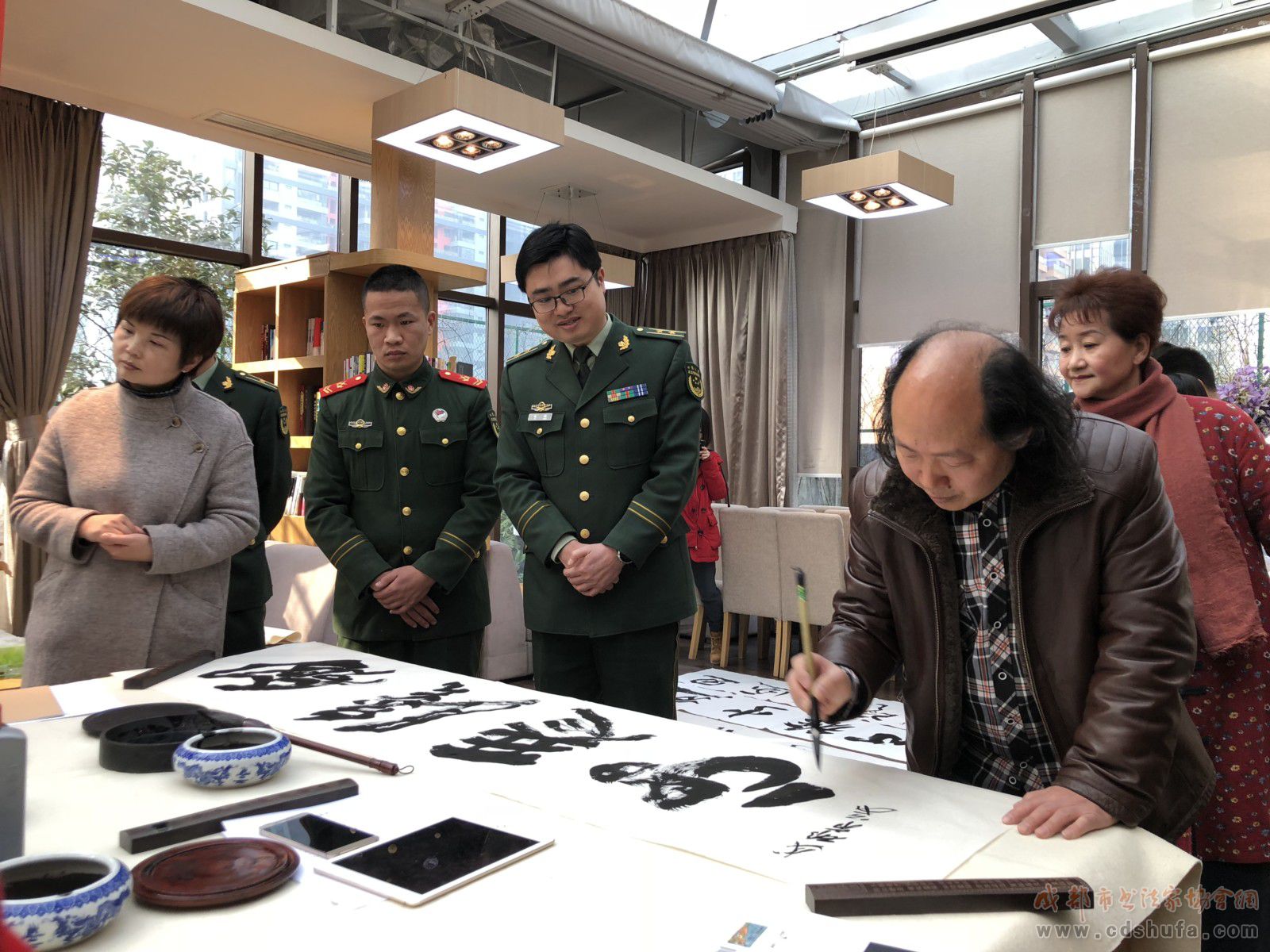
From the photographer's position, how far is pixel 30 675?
5.81 feet

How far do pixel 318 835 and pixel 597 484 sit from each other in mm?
1241

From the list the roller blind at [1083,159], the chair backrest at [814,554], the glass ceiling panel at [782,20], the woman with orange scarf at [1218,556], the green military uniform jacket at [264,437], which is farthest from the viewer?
the roller blind at [1083,159]

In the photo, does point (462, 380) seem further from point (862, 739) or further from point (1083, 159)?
point (1083, 159)

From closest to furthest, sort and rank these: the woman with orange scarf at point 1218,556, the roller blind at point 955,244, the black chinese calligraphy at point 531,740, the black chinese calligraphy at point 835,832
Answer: the black chinese calligraphy at point 835,832, the black chinese calligraphy at point 531,740, the woman with orange scarf at point 1218,556, the roller blind at point 955,244

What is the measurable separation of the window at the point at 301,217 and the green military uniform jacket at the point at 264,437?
12.9 ft

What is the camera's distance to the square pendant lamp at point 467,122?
4.05 metres

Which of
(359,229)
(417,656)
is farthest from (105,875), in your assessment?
(359,229)

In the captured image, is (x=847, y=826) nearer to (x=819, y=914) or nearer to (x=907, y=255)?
(x=819, y=914)

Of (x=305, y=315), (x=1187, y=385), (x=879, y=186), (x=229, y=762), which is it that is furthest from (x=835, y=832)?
(x=305, y=315)

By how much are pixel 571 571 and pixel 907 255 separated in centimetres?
574

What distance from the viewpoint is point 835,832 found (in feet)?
3.23

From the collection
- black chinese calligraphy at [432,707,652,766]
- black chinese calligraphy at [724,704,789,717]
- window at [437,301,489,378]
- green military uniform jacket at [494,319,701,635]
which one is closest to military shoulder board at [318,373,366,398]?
green military uniform jacket at [494,319,701,635]

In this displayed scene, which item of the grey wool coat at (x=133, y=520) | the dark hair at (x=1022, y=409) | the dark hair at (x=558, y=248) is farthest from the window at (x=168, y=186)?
the dark hair at (x=1022, y=409)

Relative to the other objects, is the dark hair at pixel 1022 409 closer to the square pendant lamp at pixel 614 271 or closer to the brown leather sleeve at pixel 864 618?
the brown leather sleeve at pixel 864 618
